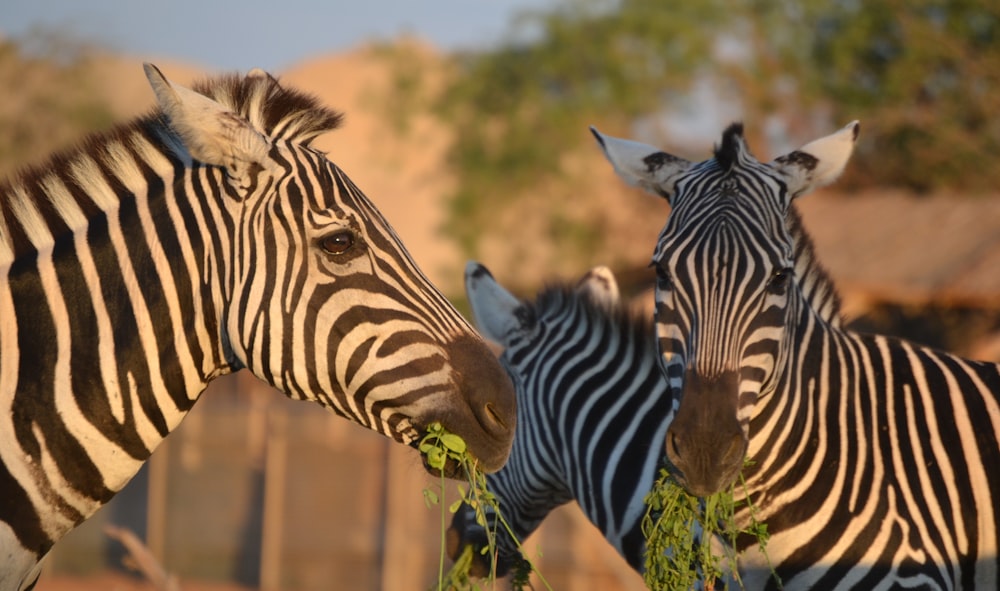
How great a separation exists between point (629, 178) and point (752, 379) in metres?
1.01

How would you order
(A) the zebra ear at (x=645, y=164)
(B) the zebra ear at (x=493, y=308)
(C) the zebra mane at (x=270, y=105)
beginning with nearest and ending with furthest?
(C) the zebra mane at (x=270, y=105) → (A) the zebra ear at (x=645, y=164) → (B) the zebra ear at (x=493, y=308)

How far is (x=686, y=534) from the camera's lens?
360cm

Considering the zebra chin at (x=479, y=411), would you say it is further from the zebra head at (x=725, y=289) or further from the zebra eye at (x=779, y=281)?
the zebra eye at (x=779, y=281)

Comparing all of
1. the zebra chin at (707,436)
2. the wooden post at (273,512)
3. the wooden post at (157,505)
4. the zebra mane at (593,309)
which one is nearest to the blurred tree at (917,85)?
the wooden post at (273,512)

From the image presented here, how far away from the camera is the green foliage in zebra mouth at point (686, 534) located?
359 centimetres

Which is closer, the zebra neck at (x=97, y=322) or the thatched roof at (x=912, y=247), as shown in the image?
the zebra neck at (x=97, y=322)

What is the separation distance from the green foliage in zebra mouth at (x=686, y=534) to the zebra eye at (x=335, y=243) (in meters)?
1.35

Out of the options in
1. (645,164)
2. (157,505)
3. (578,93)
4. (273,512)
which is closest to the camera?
(645,164)

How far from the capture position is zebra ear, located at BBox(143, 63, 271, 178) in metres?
3.04

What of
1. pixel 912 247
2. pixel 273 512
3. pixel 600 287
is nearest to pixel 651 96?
pixel 912 247

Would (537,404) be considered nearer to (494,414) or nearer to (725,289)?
(725,289)

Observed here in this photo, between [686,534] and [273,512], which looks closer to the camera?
[686,534]

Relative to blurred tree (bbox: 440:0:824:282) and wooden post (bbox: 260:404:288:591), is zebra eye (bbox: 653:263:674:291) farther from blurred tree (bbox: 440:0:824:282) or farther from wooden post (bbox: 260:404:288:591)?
blurred tree (bbox: 440:0:824:282)

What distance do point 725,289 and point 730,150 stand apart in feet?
2.00
